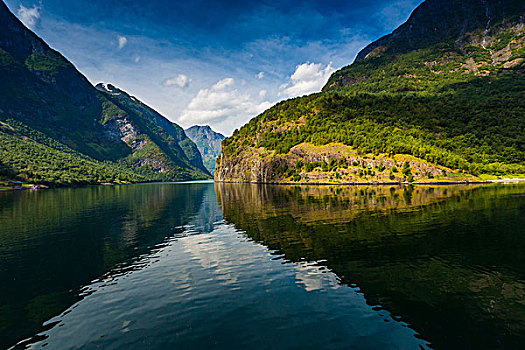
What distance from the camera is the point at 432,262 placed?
2523 centimetres

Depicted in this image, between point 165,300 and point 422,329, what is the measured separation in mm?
18129

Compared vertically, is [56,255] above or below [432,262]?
below

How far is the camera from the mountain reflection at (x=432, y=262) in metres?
15.3

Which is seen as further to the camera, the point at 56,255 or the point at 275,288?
the point at 56,255

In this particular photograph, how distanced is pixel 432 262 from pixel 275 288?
16556mm

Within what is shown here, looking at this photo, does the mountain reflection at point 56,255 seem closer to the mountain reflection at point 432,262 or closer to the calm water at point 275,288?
the calm water at point 275,288

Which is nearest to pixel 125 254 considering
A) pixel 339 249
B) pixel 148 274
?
pixel 148 274

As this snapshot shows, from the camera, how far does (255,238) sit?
38906mm

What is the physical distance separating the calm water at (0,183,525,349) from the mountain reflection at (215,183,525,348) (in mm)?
111

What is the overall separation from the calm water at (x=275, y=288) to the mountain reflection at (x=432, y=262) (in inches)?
4.4

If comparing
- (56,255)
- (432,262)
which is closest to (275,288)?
(432,262)

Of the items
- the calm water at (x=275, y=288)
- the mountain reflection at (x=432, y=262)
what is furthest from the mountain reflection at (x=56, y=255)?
the mountain reflection at (x=432, y=262)

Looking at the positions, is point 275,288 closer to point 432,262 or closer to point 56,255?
point 432,262

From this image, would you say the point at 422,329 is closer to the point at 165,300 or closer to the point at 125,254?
the point at 165,300
